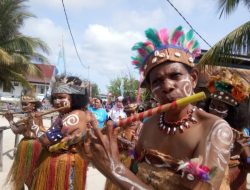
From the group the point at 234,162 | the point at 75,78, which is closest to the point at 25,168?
the point at 75,78

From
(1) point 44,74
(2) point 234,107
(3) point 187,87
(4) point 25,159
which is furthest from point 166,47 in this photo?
(1) point 44,74

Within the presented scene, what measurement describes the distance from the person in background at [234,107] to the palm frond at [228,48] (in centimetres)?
536

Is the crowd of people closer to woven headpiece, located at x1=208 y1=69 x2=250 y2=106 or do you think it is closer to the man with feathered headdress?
the man with feathered headdress

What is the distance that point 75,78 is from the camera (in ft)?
15.0

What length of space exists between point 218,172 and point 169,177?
27cm

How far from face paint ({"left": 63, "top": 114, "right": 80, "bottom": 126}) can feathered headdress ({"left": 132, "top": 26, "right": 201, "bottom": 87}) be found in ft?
6.87

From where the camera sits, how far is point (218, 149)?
174 centimetres

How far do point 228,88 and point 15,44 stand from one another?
69.6ft

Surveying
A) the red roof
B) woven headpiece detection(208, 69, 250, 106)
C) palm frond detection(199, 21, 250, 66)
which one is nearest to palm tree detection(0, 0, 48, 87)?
the red roof

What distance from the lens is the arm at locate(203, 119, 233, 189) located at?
1.70 m

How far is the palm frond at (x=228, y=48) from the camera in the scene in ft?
28.8

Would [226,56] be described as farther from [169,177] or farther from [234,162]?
[169,177]

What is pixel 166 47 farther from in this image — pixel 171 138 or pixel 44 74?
pixel 44 74

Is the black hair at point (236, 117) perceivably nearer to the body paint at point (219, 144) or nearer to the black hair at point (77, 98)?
the black hair at point (77, 98)
